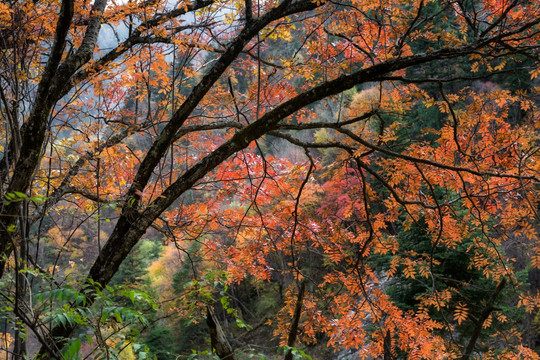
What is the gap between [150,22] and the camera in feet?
12.3

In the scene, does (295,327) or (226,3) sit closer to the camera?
(295,327)

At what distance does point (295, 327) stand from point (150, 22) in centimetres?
338

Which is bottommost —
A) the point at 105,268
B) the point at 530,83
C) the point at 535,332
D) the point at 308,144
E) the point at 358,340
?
the point at 535,332

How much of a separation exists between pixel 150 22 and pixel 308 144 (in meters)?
2.28

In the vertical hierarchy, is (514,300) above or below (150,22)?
below

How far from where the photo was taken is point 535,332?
9984 millimetres

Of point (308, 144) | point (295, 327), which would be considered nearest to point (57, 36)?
point (308, 144)

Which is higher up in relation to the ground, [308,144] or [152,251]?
[152,251]

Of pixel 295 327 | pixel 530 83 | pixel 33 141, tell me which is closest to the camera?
pixel 295 327

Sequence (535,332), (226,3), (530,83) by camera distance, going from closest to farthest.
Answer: (226,3), (535,332), (530,83)

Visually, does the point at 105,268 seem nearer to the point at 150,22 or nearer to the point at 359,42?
the point at 150,22

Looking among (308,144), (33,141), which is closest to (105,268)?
(33,141)

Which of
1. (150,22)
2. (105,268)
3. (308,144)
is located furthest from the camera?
(150,22)

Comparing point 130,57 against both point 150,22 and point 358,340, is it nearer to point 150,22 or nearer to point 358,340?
point 150,22
